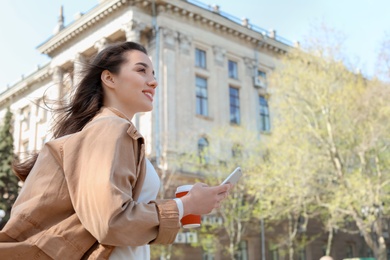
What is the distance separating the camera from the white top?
167 cm

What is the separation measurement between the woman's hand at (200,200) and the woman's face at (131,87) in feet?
1.56

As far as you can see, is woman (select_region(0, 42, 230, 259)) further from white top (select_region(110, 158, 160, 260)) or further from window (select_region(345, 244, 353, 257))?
window (select_region(345, 244, 353, 257))

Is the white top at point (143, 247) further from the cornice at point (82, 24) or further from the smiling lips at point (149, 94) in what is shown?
the cornice at point (82, 24)

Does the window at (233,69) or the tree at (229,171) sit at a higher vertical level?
the window at (233,69)

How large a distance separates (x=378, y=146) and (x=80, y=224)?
21335 millimetres

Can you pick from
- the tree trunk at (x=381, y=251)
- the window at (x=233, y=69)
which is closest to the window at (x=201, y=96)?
the window at (x=233, y=69)

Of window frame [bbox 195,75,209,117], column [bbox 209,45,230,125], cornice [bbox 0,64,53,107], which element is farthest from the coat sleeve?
cornice [bbox 0,64,53,107]

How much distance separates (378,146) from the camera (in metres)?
21.3

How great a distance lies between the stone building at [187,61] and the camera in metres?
27.0

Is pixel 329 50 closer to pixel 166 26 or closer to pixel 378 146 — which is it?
pixel 378 146

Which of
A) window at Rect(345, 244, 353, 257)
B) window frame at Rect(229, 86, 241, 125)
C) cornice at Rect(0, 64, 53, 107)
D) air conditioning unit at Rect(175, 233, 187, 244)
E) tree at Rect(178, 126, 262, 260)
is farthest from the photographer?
window at Rect(345, 244, 353, 257)

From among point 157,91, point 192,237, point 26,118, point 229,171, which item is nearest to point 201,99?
point 157,91

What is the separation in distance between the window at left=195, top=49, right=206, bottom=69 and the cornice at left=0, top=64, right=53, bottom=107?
10599 mm

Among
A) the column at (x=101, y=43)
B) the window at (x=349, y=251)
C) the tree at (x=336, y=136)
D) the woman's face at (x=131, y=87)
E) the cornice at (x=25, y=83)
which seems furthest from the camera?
the window at (x=349, y=251)
